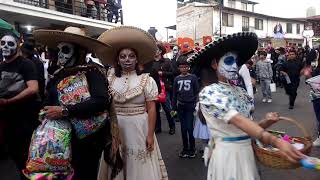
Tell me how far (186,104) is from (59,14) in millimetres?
10542

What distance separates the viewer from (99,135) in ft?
11.4

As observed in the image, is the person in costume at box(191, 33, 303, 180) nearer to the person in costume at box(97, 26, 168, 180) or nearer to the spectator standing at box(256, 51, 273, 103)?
the person in costume at box(97, 26, 168, 180)

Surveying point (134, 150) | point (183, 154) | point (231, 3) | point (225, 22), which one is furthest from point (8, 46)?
point (231, 3)

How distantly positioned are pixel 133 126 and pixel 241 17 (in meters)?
49.7

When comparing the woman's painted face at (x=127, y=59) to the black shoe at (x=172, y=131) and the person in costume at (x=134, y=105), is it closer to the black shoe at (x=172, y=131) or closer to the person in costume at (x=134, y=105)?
the person in costume at (x=134, y=105)

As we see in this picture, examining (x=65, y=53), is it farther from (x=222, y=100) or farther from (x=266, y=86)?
(x=266, y=86)

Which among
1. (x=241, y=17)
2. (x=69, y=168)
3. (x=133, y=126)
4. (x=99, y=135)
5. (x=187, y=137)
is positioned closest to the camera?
(x=69, y=168)

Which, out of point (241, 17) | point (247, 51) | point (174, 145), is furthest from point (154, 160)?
point (241, 17)

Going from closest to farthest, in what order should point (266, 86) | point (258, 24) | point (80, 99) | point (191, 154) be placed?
point (80, 99) → point (191, 154) → point (266, 86) → point (258, 24)

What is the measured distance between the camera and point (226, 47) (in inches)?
120

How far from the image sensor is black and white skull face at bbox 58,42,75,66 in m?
3.48

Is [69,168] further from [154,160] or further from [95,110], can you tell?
[154,160]

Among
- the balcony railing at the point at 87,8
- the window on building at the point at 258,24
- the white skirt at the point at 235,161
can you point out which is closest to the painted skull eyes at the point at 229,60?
the white skirt at the point at 235,161

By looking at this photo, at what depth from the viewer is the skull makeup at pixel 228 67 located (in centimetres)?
305
